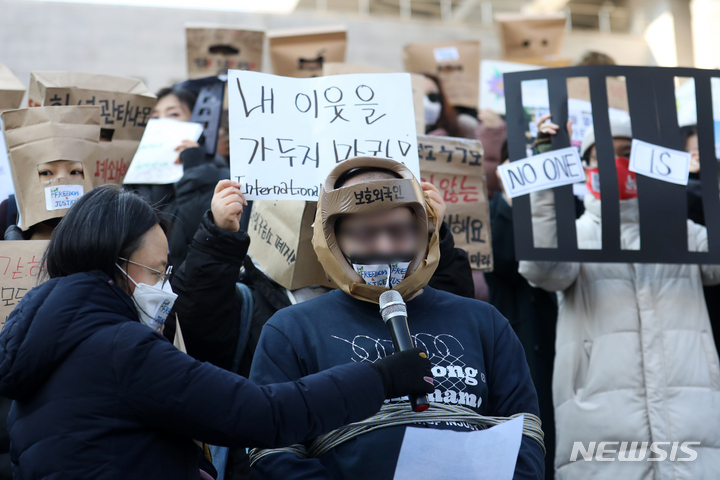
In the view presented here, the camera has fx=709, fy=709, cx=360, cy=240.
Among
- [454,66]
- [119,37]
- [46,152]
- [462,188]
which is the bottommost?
[462,188]

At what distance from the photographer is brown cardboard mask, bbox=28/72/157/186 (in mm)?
3729

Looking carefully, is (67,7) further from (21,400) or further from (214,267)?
(21,400)

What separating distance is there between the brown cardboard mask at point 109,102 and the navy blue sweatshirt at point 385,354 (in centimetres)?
182

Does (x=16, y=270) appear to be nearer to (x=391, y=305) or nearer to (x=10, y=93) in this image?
(x=10, y=93)

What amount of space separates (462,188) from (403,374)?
75.5 inches

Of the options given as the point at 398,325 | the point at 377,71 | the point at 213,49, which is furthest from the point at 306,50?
the point at 398,325

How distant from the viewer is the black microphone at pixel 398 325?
200cm

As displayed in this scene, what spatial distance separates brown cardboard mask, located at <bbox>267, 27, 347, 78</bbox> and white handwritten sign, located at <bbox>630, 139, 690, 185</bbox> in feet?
8.67

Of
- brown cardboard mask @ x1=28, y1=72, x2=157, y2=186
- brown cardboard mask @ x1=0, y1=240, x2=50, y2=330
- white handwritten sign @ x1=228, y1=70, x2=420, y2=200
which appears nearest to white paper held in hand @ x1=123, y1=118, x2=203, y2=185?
brown cardboard mask @ x1=28, y1=72, x2=157, y2=186

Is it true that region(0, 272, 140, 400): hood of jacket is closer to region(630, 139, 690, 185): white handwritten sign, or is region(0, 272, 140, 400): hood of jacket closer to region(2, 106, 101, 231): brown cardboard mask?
region(2, 106, 101, 231): brown cardboard mask

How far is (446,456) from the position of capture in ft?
6.65

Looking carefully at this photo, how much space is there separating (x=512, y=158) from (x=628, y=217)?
756 millimetres

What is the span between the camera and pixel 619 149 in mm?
4062

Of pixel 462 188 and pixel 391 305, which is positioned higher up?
pixel 462 188
